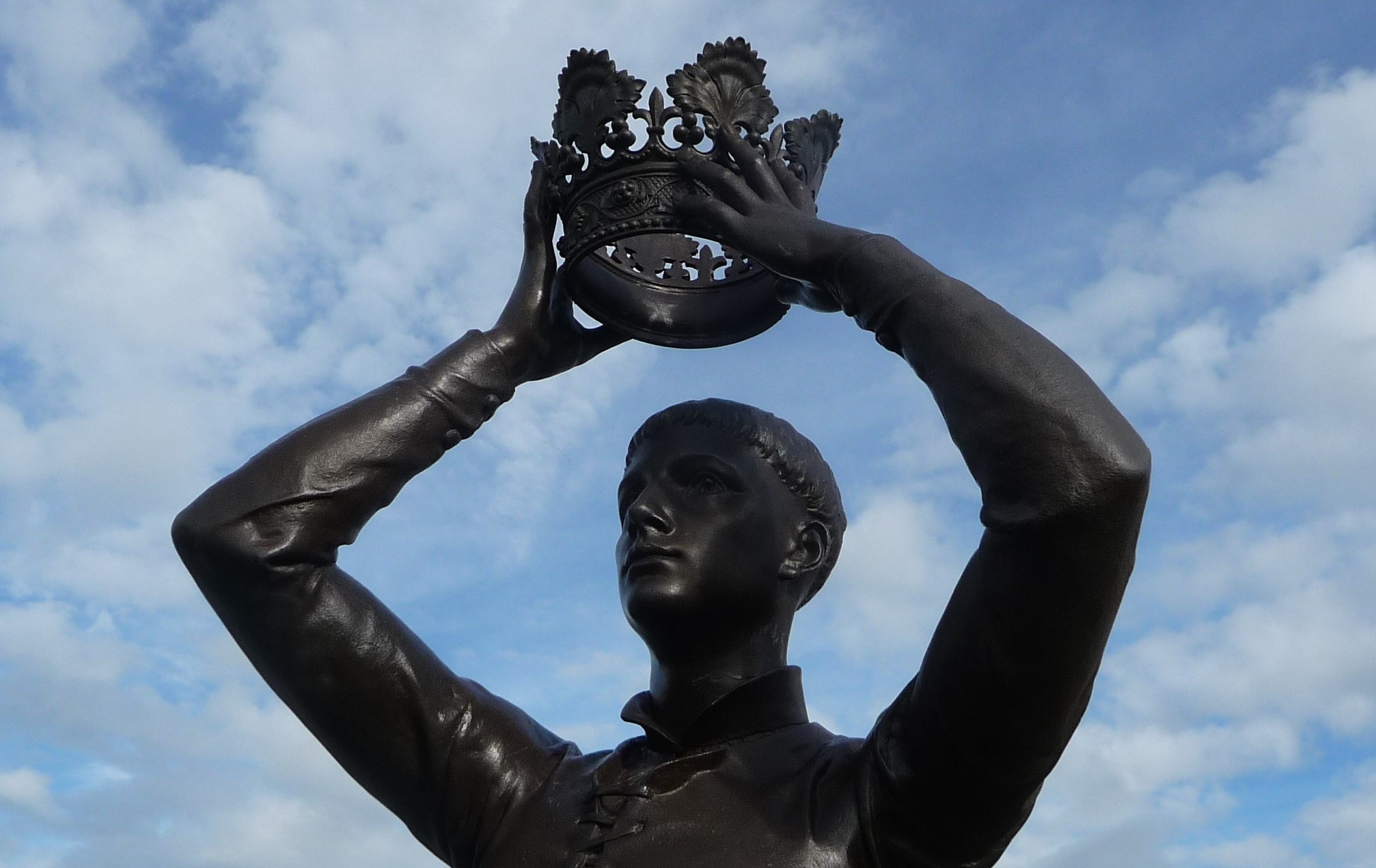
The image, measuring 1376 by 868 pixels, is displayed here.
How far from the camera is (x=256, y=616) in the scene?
4.95m

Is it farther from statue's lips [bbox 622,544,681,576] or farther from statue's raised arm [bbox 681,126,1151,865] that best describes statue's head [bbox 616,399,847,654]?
statue's raised arm [bbox 681,126,1151,865]

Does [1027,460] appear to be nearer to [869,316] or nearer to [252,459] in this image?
[869,316]

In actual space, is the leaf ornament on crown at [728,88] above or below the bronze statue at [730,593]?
above

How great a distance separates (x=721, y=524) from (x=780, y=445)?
0.46 metres

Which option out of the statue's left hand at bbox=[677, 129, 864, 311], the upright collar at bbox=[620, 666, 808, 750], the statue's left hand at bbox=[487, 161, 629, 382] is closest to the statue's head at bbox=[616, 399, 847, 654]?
the upright collar at bbox=[620, 666, 808, 750]

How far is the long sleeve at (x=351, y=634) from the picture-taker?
194 inches

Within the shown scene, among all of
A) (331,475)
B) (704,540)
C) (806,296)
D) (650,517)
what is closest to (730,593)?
(704,540)

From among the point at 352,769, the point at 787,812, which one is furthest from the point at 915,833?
the point at 352,769

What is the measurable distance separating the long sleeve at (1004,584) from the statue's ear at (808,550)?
3.09 ft

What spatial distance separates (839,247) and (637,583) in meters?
1.21

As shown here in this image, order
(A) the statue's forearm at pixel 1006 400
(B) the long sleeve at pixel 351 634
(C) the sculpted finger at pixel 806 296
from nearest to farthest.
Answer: (A) the statue's forearm at pixel 1006 400
(C) the sculpted finger at pixel 806 296
(B) the long sleeve at pixel 351 634

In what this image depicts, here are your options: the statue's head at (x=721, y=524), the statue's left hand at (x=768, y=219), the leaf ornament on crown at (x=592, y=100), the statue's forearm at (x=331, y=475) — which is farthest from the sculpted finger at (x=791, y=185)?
the statue's forearm at (x=331, y=475)

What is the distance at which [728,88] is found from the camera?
17.6ft

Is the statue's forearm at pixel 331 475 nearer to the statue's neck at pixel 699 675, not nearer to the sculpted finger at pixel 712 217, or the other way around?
the sculpted finger at pixel 712 217
